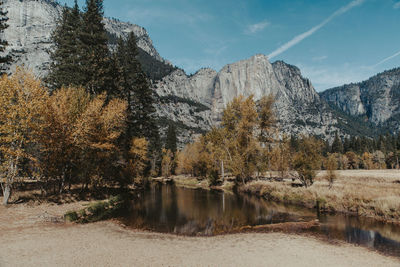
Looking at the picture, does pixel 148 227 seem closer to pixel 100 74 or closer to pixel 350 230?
pixel 350 230

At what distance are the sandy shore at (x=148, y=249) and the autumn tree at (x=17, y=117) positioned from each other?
3.90m

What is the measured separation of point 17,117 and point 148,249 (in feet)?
49.4

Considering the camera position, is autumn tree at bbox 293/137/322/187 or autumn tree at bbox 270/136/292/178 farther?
autumn tree at bbox 270/136/292/178

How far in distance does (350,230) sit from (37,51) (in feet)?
647

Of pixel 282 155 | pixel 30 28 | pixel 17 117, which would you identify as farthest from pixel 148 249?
pixel 30 28

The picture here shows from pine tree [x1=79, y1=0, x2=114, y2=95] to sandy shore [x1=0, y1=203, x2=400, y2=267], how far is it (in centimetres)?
1950

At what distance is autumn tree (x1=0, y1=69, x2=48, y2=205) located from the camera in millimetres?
16500

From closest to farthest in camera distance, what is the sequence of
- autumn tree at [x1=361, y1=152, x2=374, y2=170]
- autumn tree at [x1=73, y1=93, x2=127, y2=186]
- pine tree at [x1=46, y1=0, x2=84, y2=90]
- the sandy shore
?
the sandy shore, autumn tree at [x1=73, y1=93, x2=127, y2=186], pine tree at [x1=46, y1=0, x2=84, y2=90], autumn tree at [x1=361, y1=152, x2=374, y2=170]

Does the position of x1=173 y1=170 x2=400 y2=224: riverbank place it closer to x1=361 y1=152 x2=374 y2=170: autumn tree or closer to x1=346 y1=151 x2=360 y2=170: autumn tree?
x1=361 y1=152 x2=374 y2=170: autumn tree

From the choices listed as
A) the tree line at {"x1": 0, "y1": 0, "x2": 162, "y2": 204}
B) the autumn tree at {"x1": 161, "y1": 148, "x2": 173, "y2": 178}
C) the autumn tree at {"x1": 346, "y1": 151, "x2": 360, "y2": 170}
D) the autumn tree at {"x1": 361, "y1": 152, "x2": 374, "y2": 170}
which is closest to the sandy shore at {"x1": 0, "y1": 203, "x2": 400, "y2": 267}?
the tree line at {"x1": 0, "y1": 0, "x2": 162, "y2": 204}

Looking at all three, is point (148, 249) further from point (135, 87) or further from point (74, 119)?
point (135, 87)

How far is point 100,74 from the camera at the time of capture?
3109 cm

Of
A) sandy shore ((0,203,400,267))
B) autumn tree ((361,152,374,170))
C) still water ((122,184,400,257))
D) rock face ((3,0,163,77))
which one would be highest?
rock face ((3,0,163,77))

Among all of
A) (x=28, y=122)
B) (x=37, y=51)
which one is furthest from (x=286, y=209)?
(x=37, y=51)
